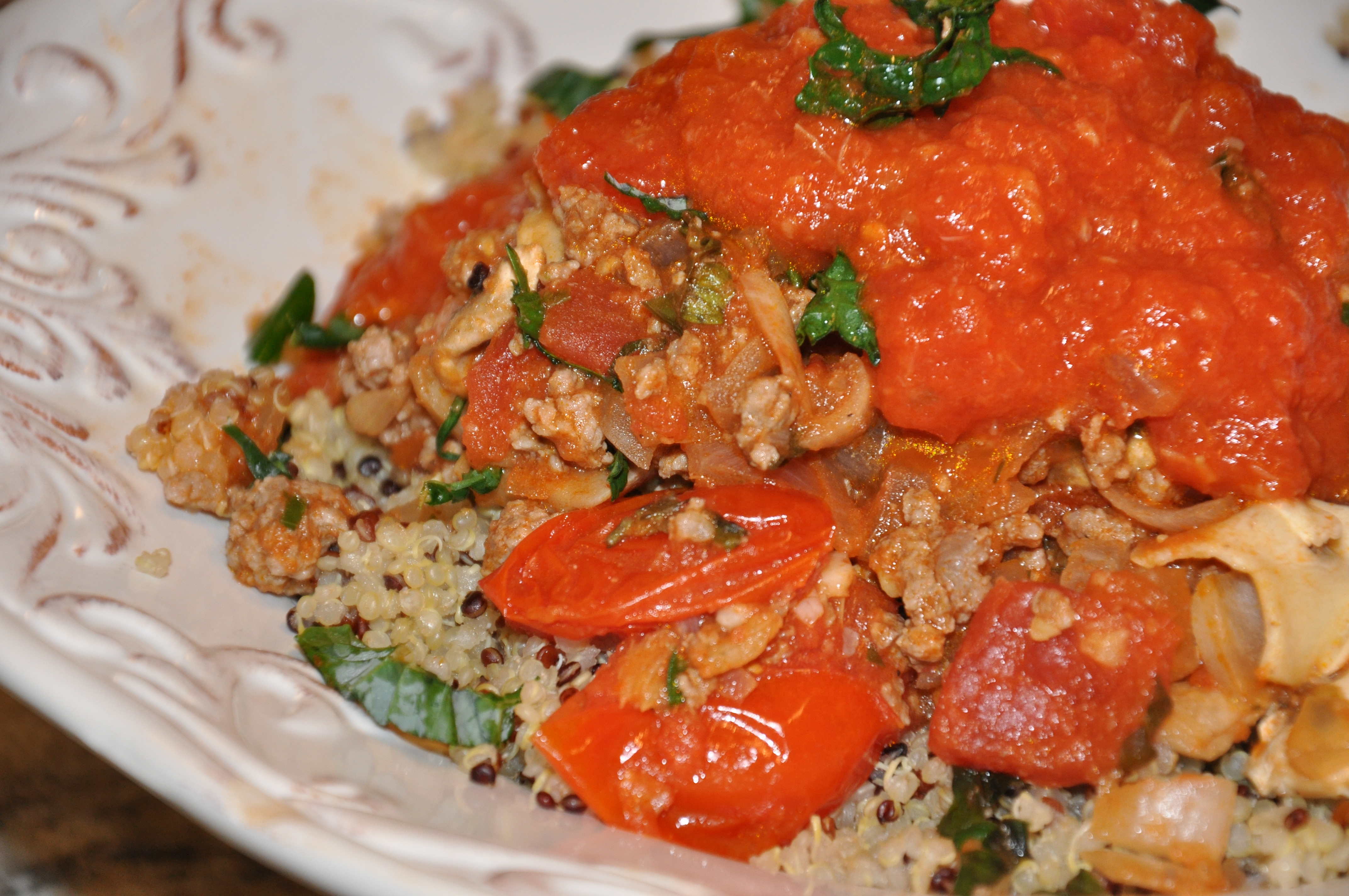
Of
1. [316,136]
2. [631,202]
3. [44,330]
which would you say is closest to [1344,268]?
[631,202]

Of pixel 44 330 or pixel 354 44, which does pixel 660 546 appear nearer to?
pixel 44 330

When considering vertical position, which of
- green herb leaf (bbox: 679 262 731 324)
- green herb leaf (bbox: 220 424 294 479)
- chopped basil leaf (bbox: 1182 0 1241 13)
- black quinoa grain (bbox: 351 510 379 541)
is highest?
chopped basil leaf (bbox: 1182 0 1241 13)

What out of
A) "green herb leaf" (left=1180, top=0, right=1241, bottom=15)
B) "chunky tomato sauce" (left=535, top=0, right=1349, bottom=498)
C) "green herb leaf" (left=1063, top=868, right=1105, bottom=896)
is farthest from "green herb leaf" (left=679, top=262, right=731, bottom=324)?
"green herb leaf" (left=1180, top=0, right=1241, bottom=15)

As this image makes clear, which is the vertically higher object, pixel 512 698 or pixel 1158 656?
pixel 1158 656

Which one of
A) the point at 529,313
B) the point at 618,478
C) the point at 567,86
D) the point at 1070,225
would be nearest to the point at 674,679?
the point at 618,478

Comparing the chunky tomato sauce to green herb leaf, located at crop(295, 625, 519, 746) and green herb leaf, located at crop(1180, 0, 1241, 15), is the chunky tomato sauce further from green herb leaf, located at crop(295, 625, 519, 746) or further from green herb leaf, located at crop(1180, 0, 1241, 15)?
green herb leaf, located at crop(295, 625, 519, 746)
